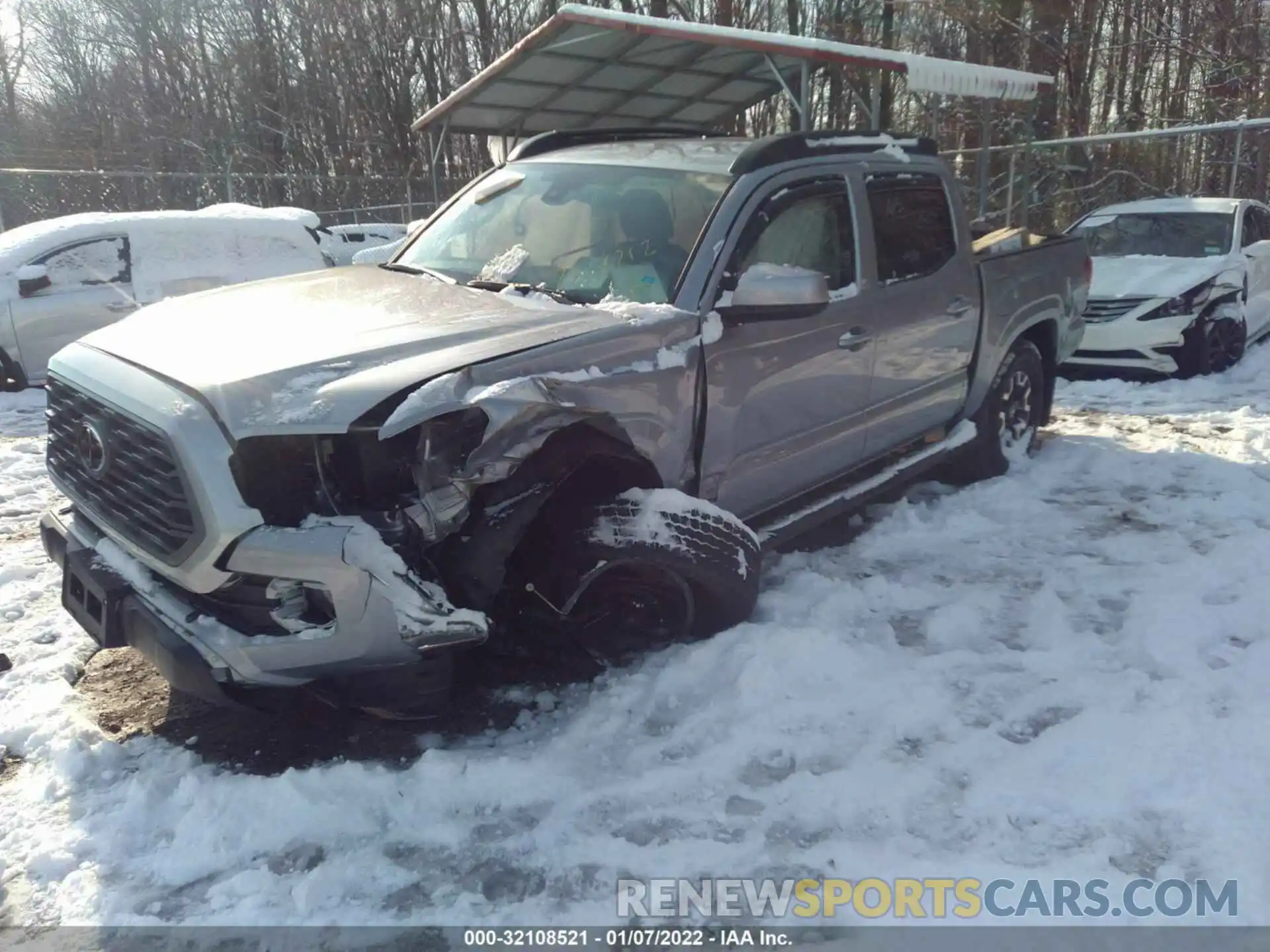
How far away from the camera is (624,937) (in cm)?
239

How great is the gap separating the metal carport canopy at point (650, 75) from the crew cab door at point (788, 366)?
2.05 metres

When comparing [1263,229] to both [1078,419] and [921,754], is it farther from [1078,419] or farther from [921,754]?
[921,754]

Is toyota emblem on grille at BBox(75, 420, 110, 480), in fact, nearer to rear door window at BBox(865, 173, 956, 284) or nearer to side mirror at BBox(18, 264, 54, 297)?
rear door window at BBox(865, 173, 956, 284)

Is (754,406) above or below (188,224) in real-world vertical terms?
below

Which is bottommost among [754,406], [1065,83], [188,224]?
[754,406]

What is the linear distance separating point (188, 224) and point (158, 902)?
26.5 feet

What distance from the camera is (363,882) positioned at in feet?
8.31

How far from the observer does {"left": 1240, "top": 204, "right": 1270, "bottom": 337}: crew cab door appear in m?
9.00

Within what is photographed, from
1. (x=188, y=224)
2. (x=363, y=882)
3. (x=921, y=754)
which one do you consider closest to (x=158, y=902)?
(x=363, y=882)

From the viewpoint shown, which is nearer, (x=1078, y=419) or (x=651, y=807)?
(x=651, y=807)

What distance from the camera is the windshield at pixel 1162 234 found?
9008mm

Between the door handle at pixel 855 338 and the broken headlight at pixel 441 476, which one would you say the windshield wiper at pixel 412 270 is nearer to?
the broken headlight at pixel 441 476

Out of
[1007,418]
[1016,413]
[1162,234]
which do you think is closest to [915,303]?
[1007,418]

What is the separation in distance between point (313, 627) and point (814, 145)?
2.93 m
